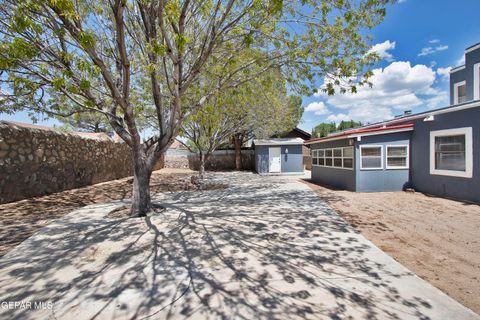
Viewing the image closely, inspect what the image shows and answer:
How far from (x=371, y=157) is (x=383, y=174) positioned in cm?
90

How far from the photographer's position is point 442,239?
460cm

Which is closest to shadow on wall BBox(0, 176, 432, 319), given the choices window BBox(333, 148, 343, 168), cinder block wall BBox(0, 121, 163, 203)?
cinder block wall BBox(0, 121, 163, 203)

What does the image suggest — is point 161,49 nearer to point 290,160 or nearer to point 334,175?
point 334,175

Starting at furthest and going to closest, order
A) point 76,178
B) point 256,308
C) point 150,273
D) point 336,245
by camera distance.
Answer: point 76,178 < point 336,245 < point 150,273 < point 256,308

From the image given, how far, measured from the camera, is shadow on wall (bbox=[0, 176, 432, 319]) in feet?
8.34

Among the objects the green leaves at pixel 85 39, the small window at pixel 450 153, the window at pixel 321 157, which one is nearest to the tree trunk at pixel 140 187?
the green leaves at pixel 85 39

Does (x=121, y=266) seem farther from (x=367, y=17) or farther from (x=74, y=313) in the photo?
(x=367, y=17)

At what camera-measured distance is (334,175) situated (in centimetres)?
1210

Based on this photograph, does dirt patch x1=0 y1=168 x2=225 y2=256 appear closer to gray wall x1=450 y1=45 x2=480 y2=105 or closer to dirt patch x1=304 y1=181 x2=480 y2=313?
dirt patch x1=304 y1=181 x2=480 y2=313

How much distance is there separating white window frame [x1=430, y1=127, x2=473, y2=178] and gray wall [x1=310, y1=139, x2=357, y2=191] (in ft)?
9.06

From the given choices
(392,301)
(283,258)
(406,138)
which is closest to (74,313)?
(283,258)

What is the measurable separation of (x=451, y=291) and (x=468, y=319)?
58 cm

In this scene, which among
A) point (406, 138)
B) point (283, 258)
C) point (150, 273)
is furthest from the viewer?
point (406, 138)

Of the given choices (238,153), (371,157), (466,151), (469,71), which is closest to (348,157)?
(371,157)
